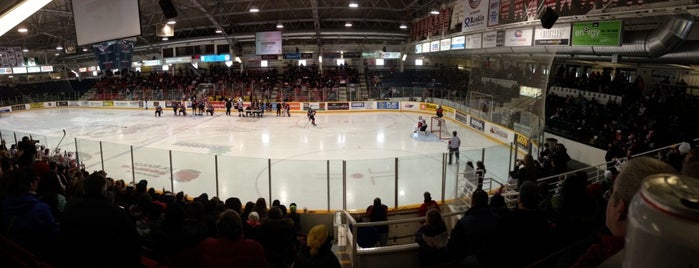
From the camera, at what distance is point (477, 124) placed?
782 inches

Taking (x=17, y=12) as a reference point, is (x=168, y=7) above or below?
above

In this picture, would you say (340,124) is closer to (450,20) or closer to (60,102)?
(450,20)

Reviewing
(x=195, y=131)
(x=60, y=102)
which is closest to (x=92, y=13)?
(x=195, y=131)

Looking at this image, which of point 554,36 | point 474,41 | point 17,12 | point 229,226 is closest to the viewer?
point 229,226

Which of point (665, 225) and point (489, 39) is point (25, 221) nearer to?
point (665, 225)

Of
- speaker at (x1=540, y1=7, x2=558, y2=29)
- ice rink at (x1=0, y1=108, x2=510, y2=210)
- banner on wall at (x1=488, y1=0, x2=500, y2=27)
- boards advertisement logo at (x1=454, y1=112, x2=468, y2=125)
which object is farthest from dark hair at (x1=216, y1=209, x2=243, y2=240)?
boards advertisement logo at (x1=454, y1=112, x2=468, y2=125)

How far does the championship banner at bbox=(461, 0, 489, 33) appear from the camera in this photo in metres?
16.9

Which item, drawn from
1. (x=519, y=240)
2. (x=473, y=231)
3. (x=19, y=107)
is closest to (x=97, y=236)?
(x=519, y=240)

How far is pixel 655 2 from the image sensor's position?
383 inches

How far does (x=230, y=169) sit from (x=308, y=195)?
6.47 ft

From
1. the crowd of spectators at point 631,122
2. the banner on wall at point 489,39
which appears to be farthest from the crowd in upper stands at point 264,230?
the banner on wall at point 489,39

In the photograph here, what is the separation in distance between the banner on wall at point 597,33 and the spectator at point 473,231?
10.2 metres

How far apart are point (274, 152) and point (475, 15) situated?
10.1 metres

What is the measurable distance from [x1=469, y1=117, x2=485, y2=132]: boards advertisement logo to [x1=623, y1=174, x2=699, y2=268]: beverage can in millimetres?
18727
